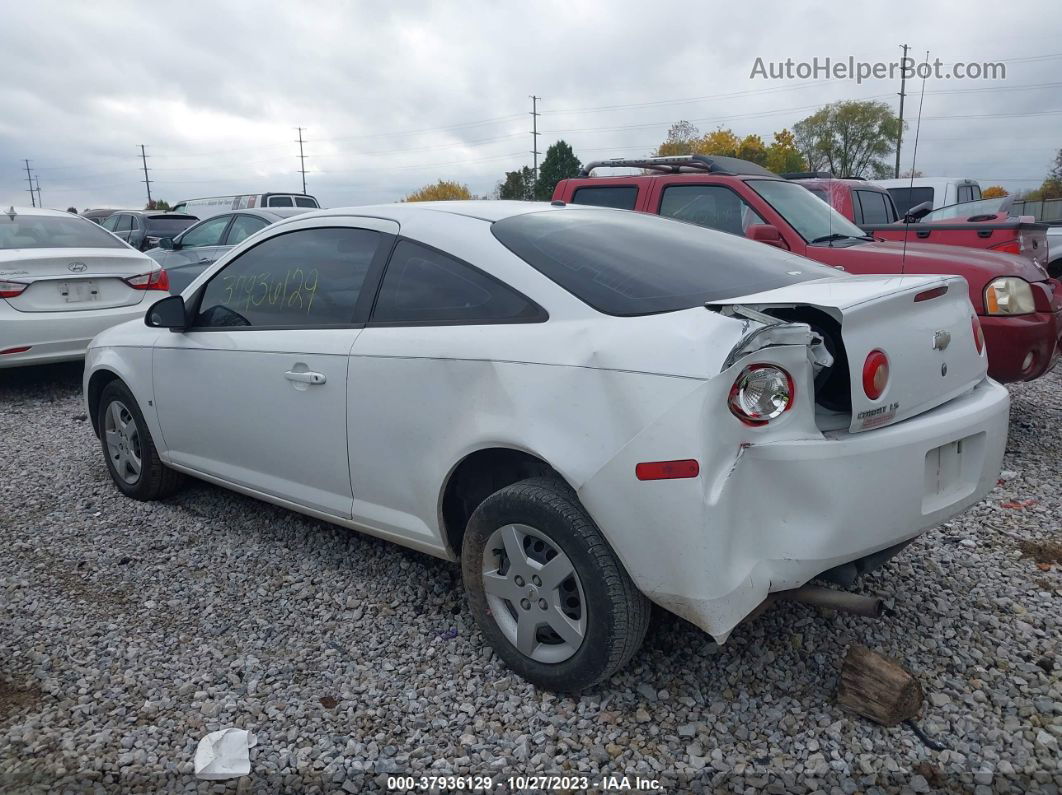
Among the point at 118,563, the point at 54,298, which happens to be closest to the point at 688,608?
the point at 118,563

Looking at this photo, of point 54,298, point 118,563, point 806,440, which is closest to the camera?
point 806,440

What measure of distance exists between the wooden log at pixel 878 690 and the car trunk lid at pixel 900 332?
0.74 meters

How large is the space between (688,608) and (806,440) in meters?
0.57

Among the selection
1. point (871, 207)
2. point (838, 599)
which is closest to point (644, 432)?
point (838, 599)

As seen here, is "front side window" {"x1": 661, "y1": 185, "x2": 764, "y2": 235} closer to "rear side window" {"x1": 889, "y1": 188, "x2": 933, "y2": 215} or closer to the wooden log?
the wooden log

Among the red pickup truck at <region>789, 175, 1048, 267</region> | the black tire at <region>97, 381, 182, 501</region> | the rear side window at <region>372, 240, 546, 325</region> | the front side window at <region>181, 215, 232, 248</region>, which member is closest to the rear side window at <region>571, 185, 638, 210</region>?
the red pickup truck at <region>789, 175, 1048, 267</region>

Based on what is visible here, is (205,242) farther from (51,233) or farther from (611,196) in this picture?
(611,196)

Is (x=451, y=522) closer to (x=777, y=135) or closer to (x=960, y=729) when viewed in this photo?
(x=960, y=729)

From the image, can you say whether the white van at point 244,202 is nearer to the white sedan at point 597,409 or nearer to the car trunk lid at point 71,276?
the car trunk lid at point 71,276

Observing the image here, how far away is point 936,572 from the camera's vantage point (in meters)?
3.45

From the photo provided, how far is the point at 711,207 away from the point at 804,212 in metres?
0.68

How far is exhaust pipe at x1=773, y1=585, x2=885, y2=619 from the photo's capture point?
246cm

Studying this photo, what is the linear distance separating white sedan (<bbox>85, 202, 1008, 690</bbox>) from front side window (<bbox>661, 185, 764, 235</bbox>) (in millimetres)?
2787

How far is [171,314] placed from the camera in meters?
3.88
